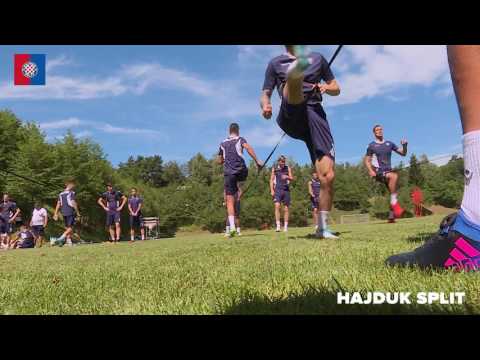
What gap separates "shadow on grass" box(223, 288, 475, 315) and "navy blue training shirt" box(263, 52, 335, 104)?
9.36 ft

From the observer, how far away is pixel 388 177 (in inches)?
356

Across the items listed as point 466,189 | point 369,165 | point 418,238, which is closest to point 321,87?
point 418,238

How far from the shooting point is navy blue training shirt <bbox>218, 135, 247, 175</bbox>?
6.86 metres

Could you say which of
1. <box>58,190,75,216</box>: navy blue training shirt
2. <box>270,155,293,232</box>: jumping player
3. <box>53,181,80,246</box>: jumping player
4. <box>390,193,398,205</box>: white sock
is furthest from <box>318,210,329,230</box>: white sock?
<box>270,155,293,232</box>: jumping player

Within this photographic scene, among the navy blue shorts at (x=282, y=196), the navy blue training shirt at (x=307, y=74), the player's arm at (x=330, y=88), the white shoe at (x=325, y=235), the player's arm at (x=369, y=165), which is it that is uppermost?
the navy blue training shirt at (x=307, y=74)

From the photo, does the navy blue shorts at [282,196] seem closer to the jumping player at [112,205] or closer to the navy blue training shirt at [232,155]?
the navy blue training shirt at [232,155]

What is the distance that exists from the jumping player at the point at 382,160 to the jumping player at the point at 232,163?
3351 millimetres

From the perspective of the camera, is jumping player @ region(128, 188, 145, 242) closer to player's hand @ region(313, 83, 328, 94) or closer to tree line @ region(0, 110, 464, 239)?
tree line @ region(0, 110, 464, 239)

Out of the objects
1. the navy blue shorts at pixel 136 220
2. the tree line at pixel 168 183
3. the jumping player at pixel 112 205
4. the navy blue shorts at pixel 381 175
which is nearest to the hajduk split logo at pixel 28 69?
the tree line at pixel 168 183

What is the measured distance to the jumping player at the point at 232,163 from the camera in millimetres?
6793

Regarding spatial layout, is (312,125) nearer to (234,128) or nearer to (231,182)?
(231,182)
